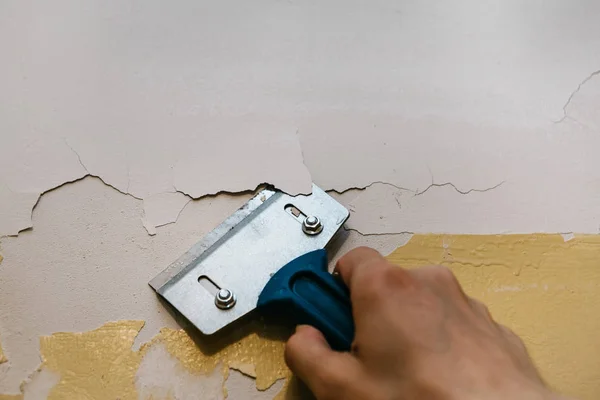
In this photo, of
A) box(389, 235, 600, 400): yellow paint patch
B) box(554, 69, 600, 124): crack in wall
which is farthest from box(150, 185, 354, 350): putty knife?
box(554, 69, 600, 124): crack in wall

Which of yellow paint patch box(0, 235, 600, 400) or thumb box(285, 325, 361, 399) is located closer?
thumb box(285, 325, 361, 399)

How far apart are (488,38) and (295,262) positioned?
2.14ft

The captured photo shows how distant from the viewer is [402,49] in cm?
107

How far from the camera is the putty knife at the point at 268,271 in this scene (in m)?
0.74

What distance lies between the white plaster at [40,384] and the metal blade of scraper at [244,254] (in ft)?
0.58

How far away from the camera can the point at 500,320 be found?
828 millimetres

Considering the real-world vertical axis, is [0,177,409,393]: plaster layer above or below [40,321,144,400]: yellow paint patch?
above

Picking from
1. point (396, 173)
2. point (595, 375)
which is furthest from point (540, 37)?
point (595, 375)

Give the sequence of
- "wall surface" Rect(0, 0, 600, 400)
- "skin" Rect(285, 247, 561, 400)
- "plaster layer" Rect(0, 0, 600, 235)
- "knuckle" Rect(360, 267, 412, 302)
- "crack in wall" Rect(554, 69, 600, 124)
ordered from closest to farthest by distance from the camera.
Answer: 1. "skin" Rect(285, 247, 561, 400)
2. "knuckle" Rect(360, 267, 412, 302)
3. "wall surface" Rect(0, 0, 600, 400)
4. "plaster layer" Rect(0, 0, 600, 235)
5. "crack in wall" Rect(554, 69, 600, 124)

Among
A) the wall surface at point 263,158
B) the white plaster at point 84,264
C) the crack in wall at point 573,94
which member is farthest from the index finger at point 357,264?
the crack in wall at point 573,94

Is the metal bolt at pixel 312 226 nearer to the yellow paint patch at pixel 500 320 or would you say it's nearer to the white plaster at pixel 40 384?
the yellow paint patch at pixel 500 320

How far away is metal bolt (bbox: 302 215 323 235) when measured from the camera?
2.74 ft

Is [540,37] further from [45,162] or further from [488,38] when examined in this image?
[45,162]

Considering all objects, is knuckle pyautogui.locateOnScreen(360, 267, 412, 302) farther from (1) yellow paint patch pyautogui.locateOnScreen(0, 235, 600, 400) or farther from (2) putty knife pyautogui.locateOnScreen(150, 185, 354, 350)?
(1) yellow paint patch pyautogui.locateOnScreen(0, 235, 600, 400)
